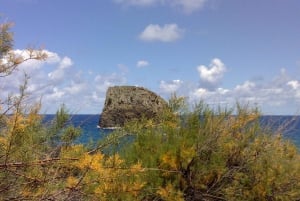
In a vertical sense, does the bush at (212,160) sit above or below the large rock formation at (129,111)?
below

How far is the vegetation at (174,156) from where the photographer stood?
4031mm

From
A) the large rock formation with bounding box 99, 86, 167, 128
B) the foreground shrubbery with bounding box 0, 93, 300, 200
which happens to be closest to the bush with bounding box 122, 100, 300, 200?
the foreground shrubbery with bounding box 0, 93, 300, 200

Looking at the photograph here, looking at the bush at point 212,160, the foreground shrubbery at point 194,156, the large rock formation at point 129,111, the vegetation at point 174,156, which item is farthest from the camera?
the bush at point 212,160

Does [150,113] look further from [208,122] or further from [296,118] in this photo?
[296,118]

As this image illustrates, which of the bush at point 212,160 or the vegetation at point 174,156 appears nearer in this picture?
the vegetation at point 174,156

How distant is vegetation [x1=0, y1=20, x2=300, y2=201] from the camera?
4.03 meters

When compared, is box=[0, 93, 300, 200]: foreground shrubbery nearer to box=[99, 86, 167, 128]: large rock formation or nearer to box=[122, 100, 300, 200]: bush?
box=[122, 100, 300, 200]: bush

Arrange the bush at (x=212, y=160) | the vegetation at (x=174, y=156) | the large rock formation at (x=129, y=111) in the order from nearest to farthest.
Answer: the vegetation at (x=174, y=156) → the large rock formation at (x=129, y=111) → the bush at (x=212, y=160)

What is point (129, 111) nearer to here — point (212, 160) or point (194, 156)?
point (194, 156)

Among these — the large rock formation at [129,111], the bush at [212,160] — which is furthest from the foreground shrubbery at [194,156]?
the large rock formation at [129,111]

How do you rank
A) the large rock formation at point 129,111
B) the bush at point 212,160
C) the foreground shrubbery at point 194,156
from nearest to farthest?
the foreground shrubbery at point 194,156 → the large rock formation at point 129,111 → the bush at point 212,160

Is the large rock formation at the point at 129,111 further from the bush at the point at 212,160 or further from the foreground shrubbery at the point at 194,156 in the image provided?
the bush at the point at 212,160

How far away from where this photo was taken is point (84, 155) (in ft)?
13.2

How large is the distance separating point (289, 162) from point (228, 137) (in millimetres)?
1288
